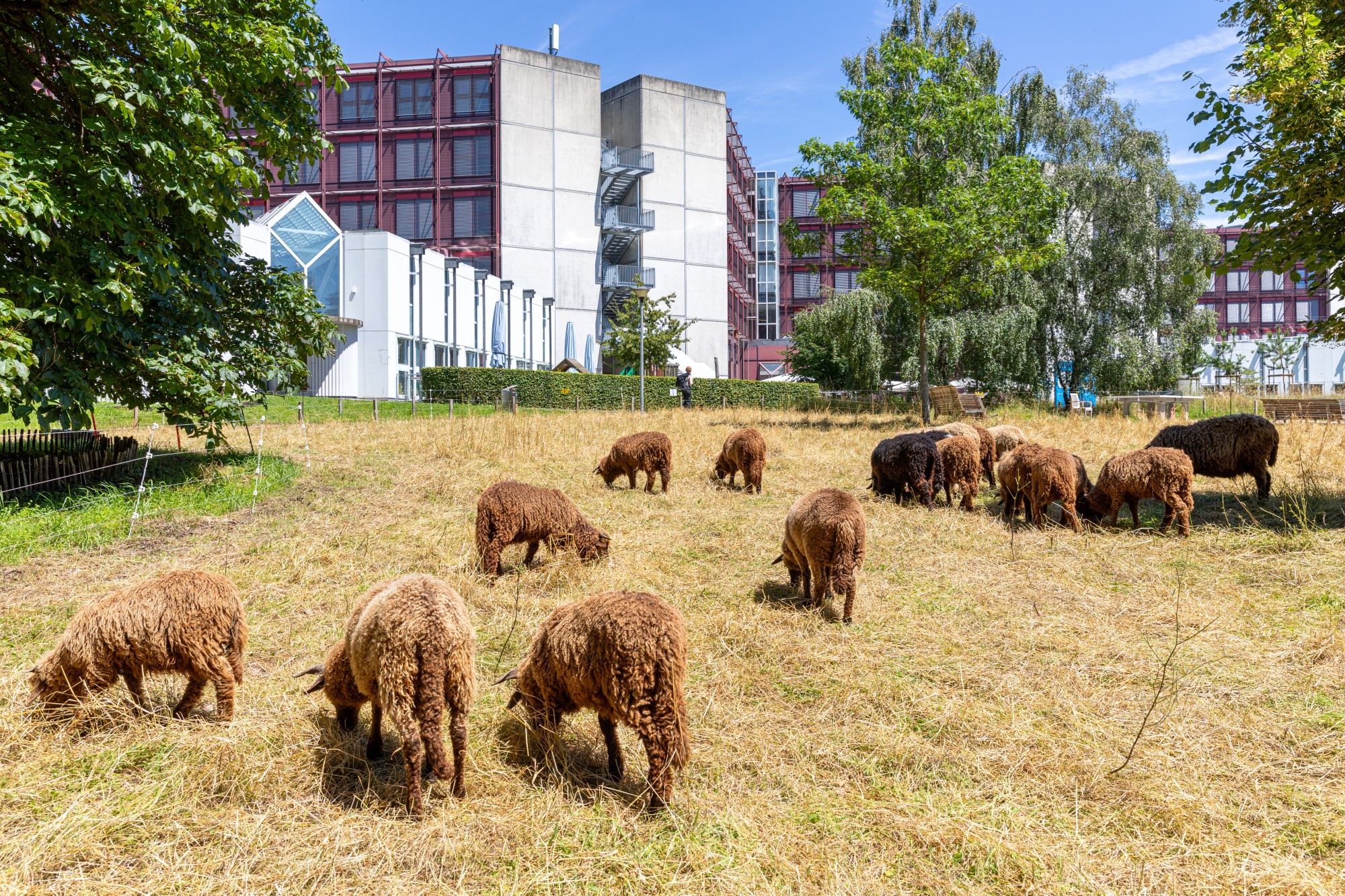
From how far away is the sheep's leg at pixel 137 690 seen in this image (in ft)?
13.3

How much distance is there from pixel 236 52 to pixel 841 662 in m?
10.0

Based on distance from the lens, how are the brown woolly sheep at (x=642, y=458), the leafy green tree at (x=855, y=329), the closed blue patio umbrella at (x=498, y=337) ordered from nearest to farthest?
the brown woolly sheep at (x=642, y=458) < the leafy green tree at (x=855, y=329) < the closed blue patio umbrella at (x=498, y=337)

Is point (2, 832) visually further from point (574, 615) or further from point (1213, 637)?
point (1213, 637)

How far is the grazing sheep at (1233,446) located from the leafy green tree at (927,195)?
10795 mm

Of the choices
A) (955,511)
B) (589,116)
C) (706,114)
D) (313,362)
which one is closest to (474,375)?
(313,362)

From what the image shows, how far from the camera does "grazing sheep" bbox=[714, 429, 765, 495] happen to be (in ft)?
38.0

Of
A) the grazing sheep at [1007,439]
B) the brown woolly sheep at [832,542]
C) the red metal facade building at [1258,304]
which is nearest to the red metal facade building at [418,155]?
the grazing sheep at [1007,439]

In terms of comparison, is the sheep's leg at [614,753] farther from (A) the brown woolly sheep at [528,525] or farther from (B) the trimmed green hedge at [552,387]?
(B) the trimmed green hedge at [552,387]

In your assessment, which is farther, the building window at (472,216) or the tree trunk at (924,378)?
the building window at (472,216)

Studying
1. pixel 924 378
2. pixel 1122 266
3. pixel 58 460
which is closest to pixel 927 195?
pixel 924 378

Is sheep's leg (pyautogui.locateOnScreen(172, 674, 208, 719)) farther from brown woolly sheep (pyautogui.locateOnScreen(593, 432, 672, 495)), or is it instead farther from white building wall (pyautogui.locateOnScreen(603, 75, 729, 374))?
white building wall (pyautogui.locateOnScreen(603, 75, 729, 374))

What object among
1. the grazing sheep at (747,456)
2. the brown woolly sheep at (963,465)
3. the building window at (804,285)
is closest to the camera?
the brown woolly sheep at (963,465)

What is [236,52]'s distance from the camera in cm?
938

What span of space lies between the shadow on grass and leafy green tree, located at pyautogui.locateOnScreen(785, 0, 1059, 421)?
18830 mm
